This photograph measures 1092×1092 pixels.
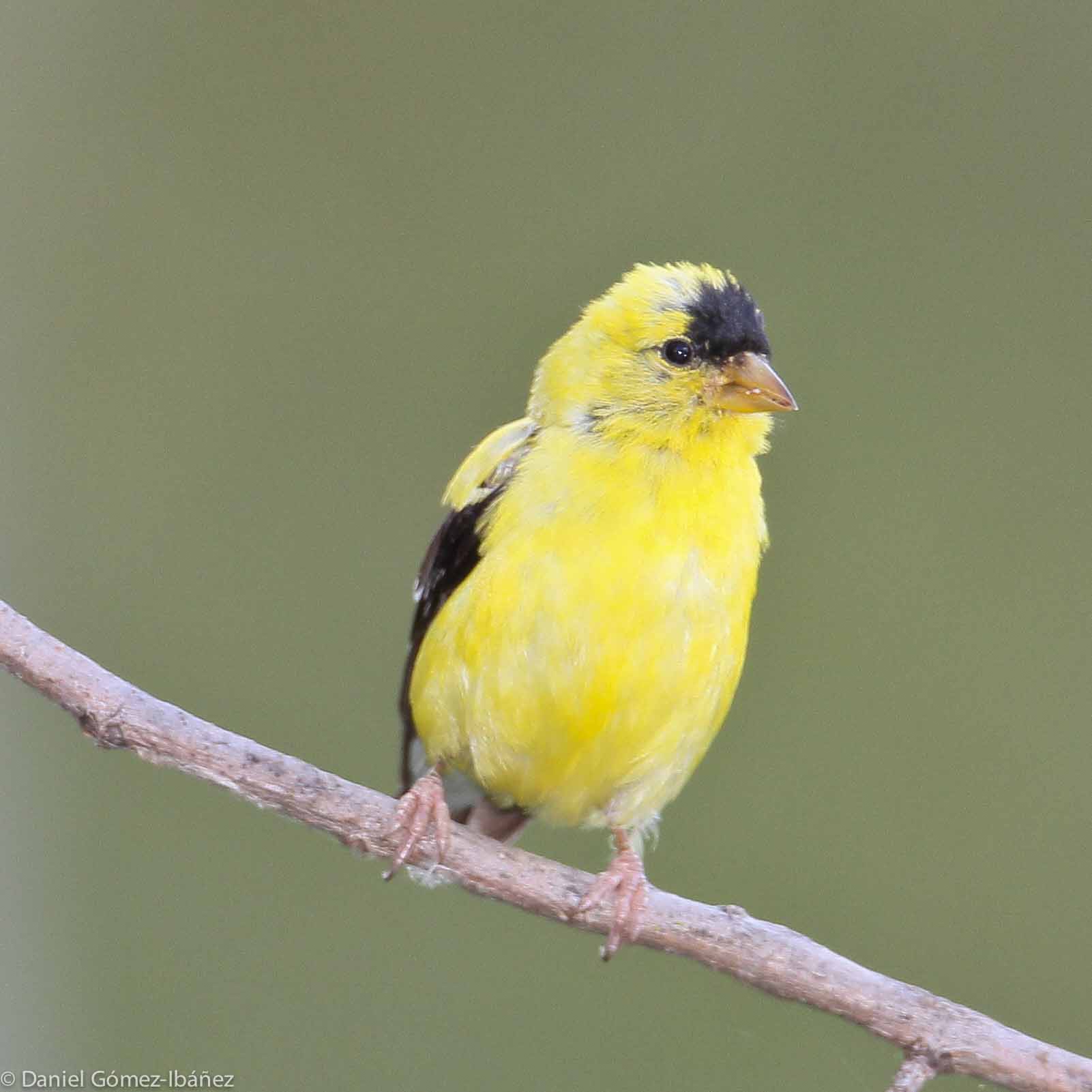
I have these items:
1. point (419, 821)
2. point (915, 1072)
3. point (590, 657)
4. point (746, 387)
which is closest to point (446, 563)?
point (590, 657)

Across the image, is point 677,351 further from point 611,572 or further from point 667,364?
point 611,572

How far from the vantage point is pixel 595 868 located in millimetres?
4156

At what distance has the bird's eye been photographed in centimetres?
267

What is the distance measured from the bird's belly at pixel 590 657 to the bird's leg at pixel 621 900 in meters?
0.22

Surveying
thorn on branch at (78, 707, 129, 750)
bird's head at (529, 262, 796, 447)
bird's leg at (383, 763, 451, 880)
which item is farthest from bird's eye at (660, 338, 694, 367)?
thorn on branch at (78, 707, 129, 750)

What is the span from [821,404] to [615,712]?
8.51ft

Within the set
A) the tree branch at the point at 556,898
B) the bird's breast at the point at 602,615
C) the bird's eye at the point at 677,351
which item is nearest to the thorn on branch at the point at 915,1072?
the tree branch at the point at 556,898

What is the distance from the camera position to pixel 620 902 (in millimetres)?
2498

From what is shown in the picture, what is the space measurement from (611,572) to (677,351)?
440 mm

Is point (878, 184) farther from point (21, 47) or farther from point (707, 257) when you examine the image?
point (21, 47)

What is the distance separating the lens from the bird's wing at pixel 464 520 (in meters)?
2.69

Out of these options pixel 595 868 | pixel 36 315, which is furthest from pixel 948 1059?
pixel 36 315

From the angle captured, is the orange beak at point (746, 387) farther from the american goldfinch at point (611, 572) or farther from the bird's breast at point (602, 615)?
the bird's breast at point (602, 615)

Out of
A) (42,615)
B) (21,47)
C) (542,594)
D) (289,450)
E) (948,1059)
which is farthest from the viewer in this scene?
(21,47)
